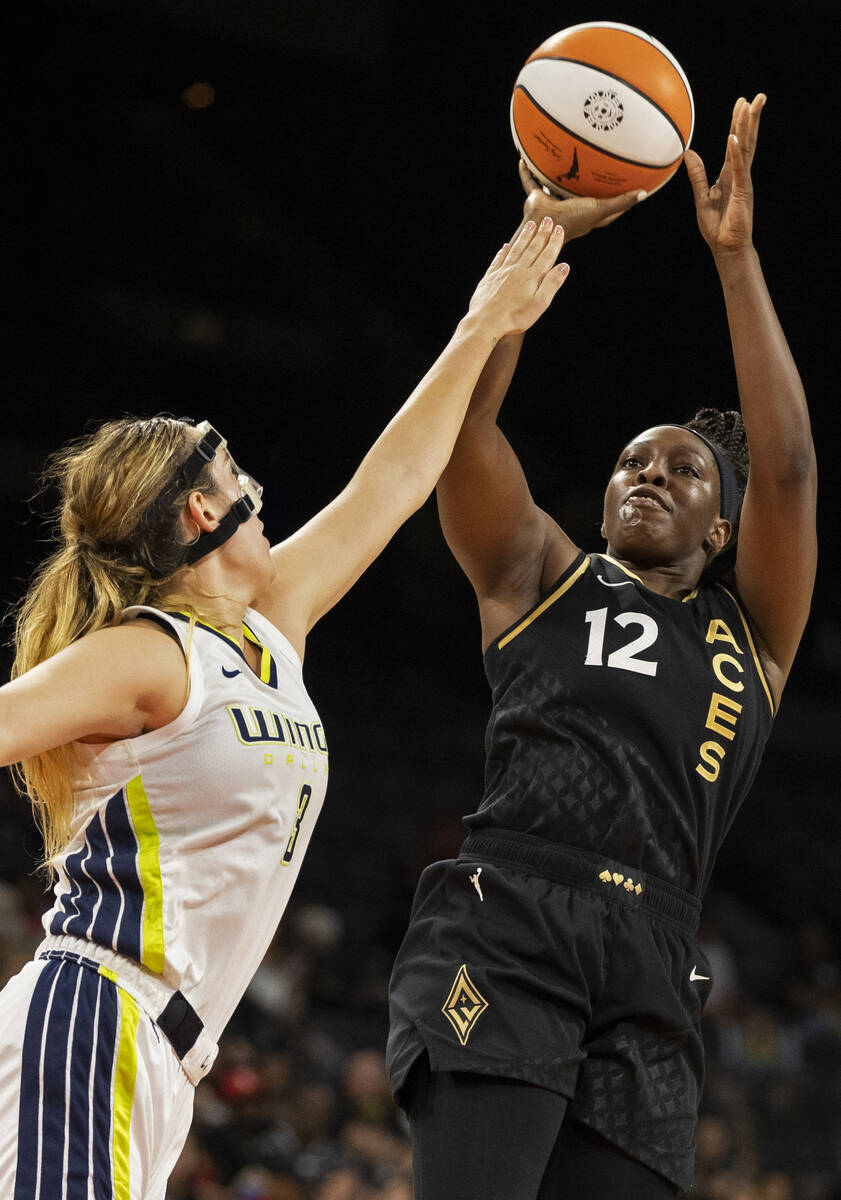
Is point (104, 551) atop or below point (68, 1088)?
atop

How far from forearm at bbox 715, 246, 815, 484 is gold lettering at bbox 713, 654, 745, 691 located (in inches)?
16.8

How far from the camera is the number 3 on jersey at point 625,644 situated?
3.17m

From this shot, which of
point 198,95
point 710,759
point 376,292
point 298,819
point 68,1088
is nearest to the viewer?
point 68,1088

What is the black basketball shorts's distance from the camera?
2871 mm

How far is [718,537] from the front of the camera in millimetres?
3551

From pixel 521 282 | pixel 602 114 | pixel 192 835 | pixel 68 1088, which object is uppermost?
pixel 602 114

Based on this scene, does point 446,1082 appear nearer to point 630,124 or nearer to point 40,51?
point 630,124

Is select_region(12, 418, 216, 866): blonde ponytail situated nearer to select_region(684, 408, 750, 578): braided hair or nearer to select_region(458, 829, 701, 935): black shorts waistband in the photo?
select_region(458, 829, 701, 935): black shorts waistband

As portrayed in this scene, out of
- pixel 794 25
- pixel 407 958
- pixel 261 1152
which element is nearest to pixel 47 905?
pixel 261 1152

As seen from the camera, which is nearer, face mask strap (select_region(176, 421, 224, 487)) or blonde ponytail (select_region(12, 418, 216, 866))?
blonde ponytail (select_region(12, 418, 216, 866))

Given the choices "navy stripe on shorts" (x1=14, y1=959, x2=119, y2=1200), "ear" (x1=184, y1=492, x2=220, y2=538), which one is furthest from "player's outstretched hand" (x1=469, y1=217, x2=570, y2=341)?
"navy stripe on shorts" (x1=14, y1=959, x2=119, y2=1200)

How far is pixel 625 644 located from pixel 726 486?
595mm

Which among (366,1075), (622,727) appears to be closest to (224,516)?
(622,727)

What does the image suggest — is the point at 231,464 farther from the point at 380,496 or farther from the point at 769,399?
the point at 769,399
